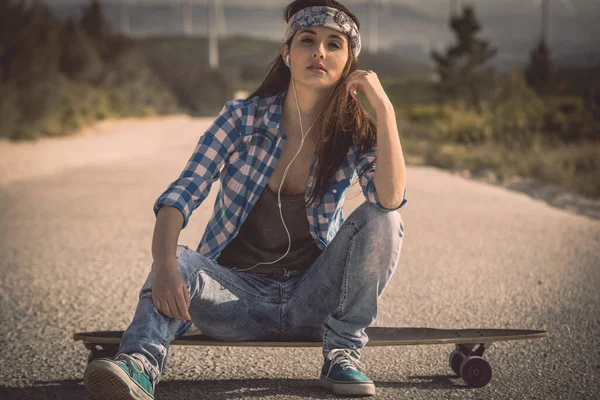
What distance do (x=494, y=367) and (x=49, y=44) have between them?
1716 centimetres

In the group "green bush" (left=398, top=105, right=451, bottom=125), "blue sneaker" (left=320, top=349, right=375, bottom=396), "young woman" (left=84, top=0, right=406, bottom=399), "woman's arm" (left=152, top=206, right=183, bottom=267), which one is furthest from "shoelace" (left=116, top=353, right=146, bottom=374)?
"green bush" (left=398, top=105, right=451, bottom=125)

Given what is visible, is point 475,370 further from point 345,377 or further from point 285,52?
point 285,52

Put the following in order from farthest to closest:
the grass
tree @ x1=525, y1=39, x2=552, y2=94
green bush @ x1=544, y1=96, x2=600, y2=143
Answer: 1. tree @ x1=525, y1=39, x2=552, y2=94
2. green bush @ x1=544, y1=96, x2=600, y2=143
3. the grass

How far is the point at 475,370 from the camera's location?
8.98 feet

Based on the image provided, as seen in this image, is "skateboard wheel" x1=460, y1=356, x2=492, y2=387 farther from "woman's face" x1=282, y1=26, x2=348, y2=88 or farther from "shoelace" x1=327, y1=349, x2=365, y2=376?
"woman's face" x1=282, y1=26, x2=348, y2=88

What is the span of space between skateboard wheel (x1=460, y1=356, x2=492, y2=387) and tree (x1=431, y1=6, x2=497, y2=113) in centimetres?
3939

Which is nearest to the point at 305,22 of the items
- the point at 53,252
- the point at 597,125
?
the point at 53,252

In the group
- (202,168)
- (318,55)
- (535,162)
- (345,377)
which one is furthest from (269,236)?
(535,162)

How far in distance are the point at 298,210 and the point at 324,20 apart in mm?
760

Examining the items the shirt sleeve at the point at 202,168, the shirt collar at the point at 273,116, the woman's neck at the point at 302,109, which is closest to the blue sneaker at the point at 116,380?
the shirt sleeve at the point at 202,168

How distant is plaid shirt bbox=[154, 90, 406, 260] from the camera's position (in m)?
2.68

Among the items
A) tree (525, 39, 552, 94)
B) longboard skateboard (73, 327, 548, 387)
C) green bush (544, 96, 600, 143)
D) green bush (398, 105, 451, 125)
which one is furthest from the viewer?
tree (525, 39, 552, 94)

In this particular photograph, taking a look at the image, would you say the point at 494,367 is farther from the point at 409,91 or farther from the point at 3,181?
the point at 409,91

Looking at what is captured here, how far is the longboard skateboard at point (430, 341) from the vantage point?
102 inches
